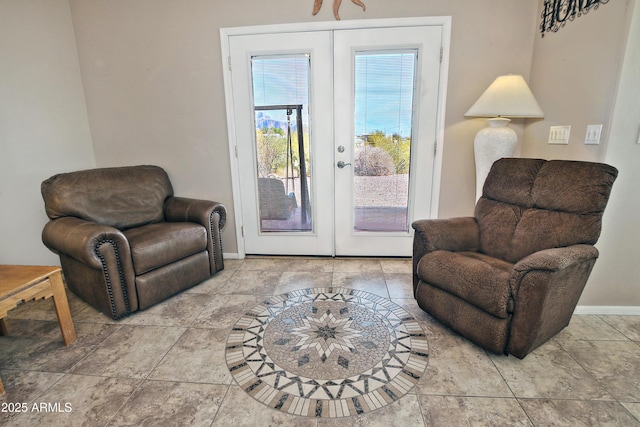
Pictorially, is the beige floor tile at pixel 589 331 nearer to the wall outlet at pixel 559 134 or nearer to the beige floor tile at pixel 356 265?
the wall outlet at pixel 559 134

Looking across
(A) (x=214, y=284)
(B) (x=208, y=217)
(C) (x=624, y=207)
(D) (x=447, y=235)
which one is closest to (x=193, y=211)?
(B) (x=208, y=217)

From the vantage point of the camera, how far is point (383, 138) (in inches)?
108

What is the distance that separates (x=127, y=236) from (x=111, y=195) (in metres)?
0.48

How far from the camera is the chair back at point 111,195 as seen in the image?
7.36 feet

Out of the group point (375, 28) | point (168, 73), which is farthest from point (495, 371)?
point (168, 73)

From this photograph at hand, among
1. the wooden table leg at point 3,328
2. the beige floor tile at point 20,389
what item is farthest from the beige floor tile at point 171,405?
the wooden table leg at point 3,328

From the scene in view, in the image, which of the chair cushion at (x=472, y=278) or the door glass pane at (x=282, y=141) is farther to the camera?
the door glass pane at (x=282, y=141)

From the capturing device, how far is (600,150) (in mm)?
1825

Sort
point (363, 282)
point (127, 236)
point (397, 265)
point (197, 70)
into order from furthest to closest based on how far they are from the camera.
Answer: point (397, 265) → point (197, 70) → point (363, 282) → point (127, 236)

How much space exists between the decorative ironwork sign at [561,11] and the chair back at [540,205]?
0.94 m

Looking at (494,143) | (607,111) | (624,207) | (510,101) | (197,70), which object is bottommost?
(624,207)

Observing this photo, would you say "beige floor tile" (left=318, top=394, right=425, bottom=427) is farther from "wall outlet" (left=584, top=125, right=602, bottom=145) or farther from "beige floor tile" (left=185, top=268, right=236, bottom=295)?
"wall outlet" (left=584, top=125, right=602, bottom=145)

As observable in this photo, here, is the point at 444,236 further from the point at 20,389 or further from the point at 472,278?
the point at 20,389

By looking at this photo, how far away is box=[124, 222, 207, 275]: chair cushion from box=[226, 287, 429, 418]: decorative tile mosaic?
2.25 feet
